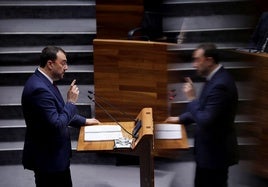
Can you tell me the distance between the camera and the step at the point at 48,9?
4008 mm

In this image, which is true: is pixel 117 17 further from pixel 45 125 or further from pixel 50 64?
pixel 45 125

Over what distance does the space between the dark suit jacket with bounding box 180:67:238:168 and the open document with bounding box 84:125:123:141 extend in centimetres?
49

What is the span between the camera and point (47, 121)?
6.09 ft

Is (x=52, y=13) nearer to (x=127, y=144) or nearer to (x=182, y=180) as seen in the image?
(x=182, y=180)

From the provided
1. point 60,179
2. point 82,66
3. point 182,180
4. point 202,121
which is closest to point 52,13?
point 82,66

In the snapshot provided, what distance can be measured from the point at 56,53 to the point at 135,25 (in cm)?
196

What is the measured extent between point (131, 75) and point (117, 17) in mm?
1175

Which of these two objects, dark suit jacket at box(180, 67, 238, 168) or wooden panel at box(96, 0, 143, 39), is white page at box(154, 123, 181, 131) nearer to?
dark suit jacket at box(180, 67, 238, 168)

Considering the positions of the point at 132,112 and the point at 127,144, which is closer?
the point at 127,144

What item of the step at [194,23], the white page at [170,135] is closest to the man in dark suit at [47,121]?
the white page at [170,135]

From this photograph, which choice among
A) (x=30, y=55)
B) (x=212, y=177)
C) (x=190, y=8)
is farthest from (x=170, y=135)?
(x=190, y=8)

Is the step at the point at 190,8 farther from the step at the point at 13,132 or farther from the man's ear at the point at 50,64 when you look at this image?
the man's ear at the point at 50,64

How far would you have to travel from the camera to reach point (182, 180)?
292 cm

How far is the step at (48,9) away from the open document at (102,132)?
2.16 metres
